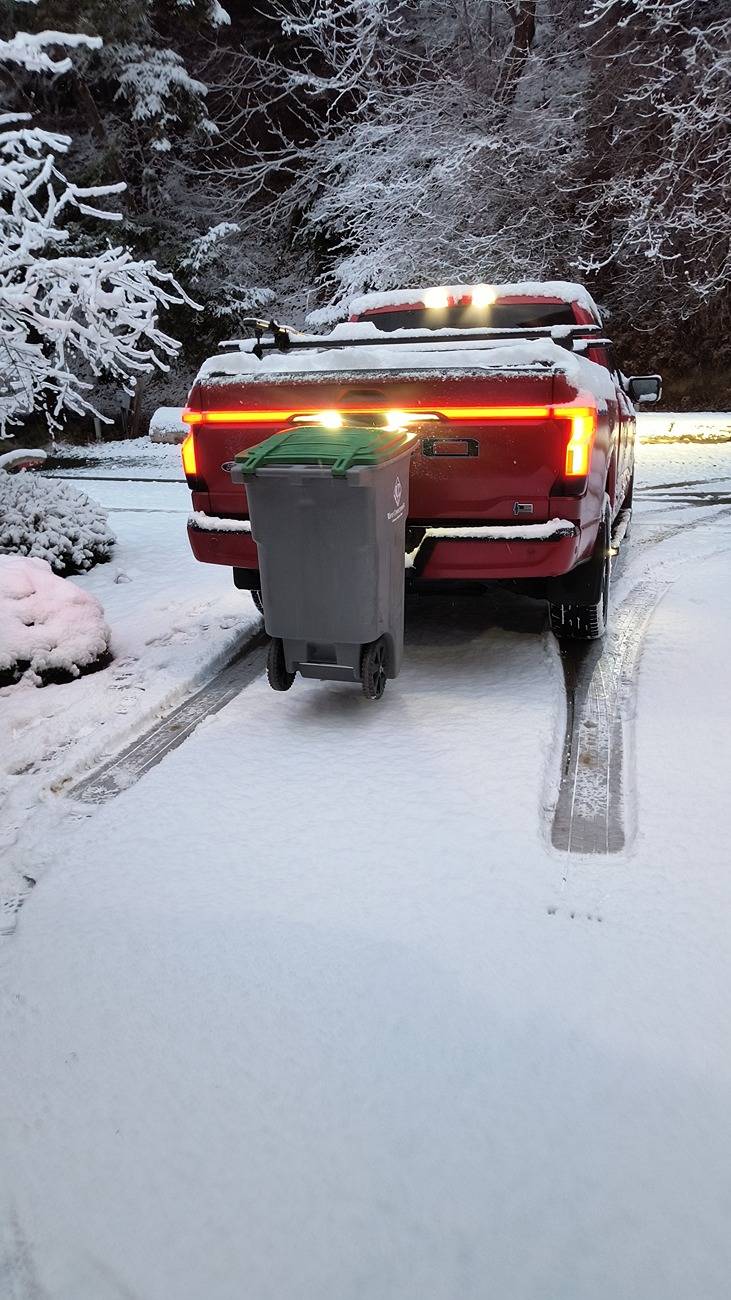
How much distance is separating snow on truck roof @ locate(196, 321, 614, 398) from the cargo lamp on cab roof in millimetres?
153

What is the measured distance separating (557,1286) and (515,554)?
9.86 feet

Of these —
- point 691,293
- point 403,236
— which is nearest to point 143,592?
point 403,236

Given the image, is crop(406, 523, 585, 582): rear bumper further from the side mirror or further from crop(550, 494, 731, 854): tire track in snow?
the side mirror

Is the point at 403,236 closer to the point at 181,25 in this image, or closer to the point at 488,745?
the point at 181,25

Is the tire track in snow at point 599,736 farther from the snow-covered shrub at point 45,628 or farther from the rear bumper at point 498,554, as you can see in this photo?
the snow-covered shrub at point 45,628

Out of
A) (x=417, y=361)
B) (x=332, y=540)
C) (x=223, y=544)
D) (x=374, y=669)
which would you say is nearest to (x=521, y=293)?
(x=417, y=361)

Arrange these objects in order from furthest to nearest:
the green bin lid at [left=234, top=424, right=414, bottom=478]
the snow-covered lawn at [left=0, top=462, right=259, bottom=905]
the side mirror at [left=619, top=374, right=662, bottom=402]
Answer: the side mirror at [left=619, top=374, right=662, bottom=402] → the green bin lid at [left=234, top=424, right=414, bottom=478] → the snow-covered lawn at [left=0, top=462, right=259, bottom=905]

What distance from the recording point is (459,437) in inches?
165

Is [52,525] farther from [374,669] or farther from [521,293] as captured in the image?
[374,669]

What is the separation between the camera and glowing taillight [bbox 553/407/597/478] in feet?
13.4

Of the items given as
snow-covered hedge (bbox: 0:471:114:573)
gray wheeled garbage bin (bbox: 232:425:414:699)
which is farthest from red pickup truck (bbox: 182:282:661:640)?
snow-covered hedge (bbox: 0:471:114:573)

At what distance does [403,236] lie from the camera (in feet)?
51.5

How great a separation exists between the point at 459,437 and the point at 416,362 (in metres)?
0.42

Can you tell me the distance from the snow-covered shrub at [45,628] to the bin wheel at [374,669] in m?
1.81
